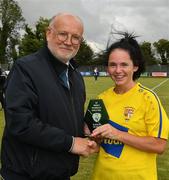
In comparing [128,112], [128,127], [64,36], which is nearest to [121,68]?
[128,112]

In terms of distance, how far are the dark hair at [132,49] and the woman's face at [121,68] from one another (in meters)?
0.04

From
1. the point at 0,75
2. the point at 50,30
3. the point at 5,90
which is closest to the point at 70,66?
the point at 50,30

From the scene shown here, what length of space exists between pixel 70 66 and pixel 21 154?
2.45ft

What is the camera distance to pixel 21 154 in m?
3.21

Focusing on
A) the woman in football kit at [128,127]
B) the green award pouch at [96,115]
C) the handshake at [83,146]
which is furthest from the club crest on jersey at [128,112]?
the handshake at [83,146]

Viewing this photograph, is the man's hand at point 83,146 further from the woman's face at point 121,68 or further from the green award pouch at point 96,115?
the woman's face at point 121,68

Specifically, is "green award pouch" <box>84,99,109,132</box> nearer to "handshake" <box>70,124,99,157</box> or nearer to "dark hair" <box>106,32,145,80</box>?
"handshake" <box>70,124,99,157</box>

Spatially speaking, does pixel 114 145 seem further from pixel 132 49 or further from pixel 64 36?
pixel 64 36

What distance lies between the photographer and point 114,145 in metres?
3.59

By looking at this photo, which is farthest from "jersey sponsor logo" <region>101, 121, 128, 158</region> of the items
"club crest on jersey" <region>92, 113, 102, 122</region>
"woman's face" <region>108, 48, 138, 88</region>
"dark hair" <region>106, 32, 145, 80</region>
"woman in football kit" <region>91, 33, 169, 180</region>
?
"dark hair" <region>106, 32, 145, 80</region>

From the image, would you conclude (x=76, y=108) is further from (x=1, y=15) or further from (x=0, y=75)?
(x=1, y=15)

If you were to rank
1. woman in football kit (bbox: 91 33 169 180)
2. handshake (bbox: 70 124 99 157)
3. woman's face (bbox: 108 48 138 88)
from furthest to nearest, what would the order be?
woman's face (bbox: 108 48 138 88) < woman in football kit (bbox: 91 33 169 180) < handshake (bbox: 70 124 99 157)

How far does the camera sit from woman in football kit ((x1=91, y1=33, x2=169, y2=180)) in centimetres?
348

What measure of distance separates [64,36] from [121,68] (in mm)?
572
